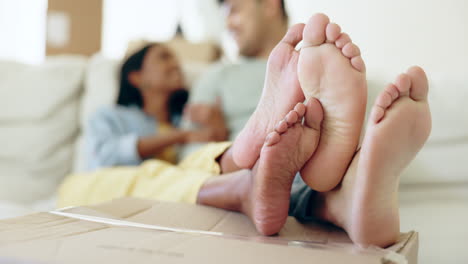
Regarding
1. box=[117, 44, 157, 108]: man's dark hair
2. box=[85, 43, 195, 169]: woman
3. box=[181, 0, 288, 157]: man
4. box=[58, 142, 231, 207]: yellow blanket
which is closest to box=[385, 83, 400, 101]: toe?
box=[58, 142, 231, 207]: yellow blanket

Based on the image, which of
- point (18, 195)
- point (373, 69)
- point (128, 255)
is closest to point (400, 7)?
point (373, 69)

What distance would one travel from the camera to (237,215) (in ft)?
1.95

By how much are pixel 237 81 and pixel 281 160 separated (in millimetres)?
697

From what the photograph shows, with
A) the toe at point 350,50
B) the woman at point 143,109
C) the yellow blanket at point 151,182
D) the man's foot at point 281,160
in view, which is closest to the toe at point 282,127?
the man's foot at point 281,160

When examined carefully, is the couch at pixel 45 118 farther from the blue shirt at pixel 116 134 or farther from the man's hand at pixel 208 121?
the man's hand at pixel 208 121

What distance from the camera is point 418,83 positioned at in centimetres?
46

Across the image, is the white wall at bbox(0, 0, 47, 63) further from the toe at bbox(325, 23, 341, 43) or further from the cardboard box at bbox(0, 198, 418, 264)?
the toe at bbox(325, 23, 341, 43)

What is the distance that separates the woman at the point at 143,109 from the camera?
120 centimetres

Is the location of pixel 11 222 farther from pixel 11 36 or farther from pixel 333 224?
A: pixel 11 36

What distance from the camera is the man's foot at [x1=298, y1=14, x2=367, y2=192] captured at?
50cm

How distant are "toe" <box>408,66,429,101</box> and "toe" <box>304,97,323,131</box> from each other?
0.10 meters

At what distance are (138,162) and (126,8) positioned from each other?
165cm

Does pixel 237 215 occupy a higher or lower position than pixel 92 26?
lower

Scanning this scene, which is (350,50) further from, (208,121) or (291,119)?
(208,121)
